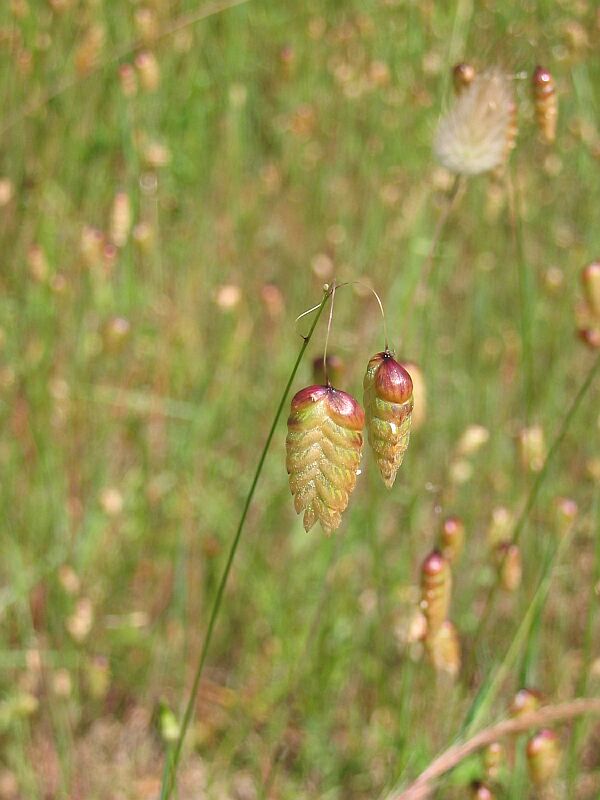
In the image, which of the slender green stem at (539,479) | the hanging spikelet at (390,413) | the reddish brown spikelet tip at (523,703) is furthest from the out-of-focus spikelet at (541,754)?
the hanging spikelet at (390,413)

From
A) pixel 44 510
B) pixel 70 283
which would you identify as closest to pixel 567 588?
pixel 44 510

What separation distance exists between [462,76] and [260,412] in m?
1.03

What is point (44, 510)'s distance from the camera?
67.6 inches

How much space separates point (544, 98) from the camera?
106 cm

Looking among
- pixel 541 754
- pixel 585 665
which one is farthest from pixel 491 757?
pixel 585 665

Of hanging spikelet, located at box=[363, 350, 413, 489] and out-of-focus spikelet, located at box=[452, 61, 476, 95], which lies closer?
hanging spikelet, located at box=[363, 350, 413, 489]

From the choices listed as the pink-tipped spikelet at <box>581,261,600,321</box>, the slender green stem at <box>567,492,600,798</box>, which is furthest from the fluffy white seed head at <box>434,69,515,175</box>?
the slender green stem at <box>567,492,600,798</box>

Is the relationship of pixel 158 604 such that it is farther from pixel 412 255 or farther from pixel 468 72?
pixel 468 72

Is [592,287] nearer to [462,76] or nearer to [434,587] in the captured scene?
[462,76]

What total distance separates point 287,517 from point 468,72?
106 cm

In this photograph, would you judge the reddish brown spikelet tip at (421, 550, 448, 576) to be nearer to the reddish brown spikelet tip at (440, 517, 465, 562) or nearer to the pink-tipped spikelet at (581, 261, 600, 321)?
the reddish brown spikelet tip at (440, 517, 465, 562)

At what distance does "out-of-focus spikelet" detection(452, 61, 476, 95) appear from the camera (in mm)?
1028

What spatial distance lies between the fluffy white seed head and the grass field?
84 millimetres

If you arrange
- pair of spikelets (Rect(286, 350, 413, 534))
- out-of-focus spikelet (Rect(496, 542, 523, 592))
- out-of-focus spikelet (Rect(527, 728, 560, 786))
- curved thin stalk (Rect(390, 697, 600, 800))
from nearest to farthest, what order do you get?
1. pair of spikelets (Rect(286, 350, 413, 534))
2. curved thin stalk (Rect(390, 697, 600, 800))
3. out-of-focus spikelet (Rect(527, 728, 560, 786))
4. out-of-focus spikelet (Rect(496, 542, 523, 592))
